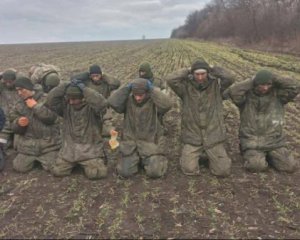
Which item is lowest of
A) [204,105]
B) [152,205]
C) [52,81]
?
[152,205]

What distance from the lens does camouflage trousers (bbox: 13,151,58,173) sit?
708 cm

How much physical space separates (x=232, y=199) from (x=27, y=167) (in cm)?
316

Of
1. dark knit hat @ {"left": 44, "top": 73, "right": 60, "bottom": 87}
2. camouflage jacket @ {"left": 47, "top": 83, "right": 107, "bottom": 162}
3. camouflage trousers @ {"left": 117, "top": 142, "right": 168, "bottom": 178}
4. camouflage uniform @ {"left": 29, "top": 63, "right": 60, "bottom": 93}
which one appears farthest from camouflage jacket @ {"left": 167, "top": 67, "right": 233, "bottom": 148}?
camouflage uniform @ {"left": 29, "top": 63, "right": 60, "bottom": 93}

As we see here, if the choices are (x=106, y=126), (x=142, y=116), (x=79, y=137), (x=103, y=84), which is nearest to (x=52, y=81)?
(x=103, y=84)

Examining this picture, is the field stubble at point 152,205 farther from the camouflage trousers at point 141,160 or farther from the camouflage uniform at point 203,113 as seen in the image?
the camouflage uniform at point 203,113

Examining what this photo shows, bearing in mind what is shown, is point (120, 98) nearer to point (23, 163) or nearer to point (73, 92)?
point (73, 92)

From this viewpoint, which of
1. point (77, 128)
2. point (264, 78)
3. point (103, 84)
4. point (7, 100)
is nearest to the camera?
point (264, 78)

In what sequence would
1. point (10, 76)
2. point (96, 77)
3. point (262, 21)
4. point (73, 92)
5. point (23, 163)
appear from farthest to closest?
point (262, 21), point (96, 77), point (10, 76), point (23, 163), point (73, 92)

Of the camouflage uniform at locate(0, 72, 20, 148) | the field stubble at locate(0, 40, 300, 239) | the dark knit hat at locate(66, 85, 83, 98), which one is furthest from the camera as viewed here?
the camouflage uniform at locate(0, 72, 20, 148)

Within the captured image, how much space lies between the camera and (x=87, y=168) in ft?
22.2

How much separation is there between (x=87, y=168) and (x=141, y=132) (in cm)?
96

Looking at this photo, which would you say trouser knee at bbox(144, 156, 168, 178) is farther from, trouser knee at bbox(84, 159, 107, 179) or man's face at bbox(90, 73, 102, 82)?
man's face at bbox(90, 73, 102, 82)

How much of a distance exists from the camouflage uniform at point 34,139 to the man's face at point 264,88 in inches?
120

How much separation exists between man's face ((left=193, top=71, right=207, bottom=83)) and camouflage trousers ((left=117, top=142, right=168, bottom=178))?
3.83 ft
